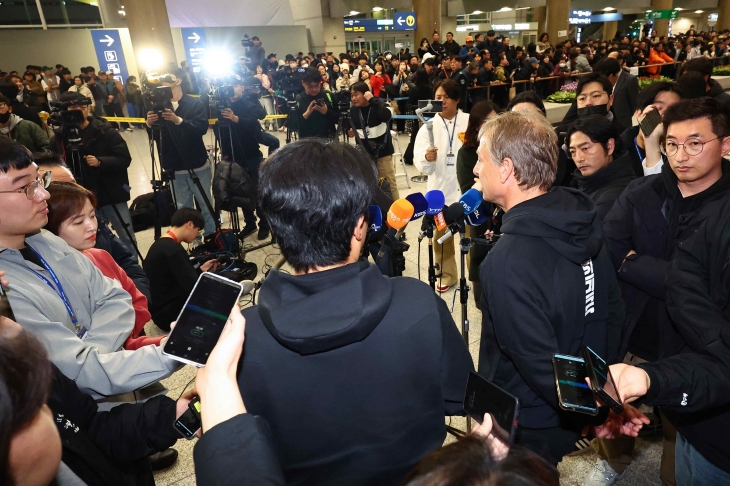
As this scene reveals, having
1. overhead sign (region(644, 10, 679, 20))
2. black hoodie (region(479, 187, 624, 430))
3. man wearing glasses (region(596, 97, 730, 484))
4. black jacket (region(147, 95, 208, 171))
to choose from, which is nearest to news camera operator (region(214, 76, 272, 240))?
black jacket (region(147, 95, 208, 171))

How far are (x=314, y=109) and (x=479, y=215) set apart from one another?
3.20 meters

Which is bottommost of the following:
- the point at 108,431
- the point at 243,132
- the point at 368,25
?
the point at 108,431

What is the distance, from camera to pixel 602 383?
100cm

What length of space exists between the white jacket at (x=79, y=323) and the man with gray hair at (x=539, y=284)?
3.23 ft

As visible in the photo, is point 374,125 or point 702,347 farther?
point 374,125

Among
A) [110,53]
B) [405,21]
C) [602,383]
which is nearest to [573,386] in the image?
[602,383]

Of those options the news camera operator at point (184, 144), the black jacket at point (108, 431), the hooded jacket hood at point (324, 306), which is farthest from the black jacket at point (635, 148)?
the news camera operator at point (184, 144)

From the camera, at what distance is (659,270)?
5.69 ft

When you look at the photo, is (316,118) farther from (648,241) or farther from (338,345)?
(338,345)

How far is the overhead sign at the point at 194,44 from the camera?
49.0 feet

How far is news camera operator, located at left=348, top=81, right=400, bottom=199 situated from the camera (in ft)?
16.9

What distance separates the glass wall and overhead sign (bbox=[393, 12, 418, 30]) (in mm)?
11257

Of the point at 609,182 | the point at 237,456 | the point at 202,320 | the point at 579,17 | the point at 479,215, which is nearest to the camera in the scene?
the point at 237,456

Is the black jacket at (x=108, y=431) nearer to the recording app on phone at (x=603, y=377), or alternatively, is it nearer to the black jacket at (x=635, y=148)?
the recording app on phone at (x=603, y=377)
